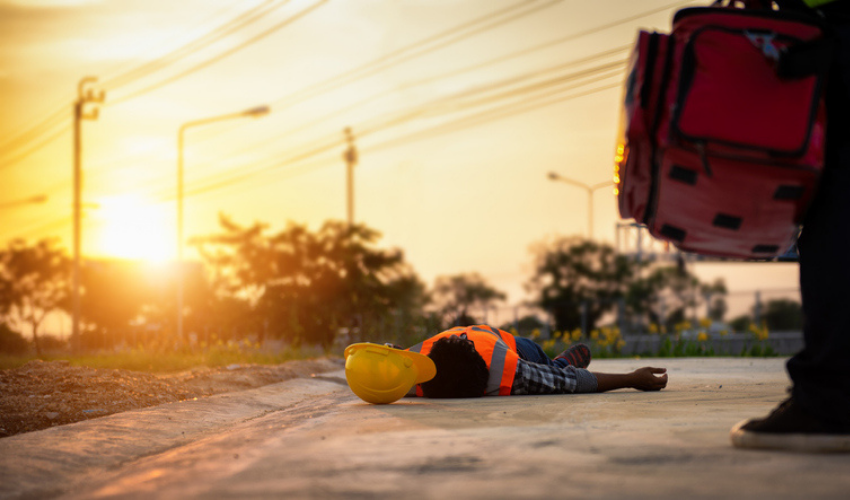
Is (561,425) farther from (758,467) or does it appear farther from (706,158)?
(706,158)

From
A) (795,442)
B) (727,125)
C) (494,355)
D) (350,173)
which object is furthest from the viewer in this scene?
(350,173)

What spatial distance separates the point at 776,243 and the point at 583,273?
48.8 metres

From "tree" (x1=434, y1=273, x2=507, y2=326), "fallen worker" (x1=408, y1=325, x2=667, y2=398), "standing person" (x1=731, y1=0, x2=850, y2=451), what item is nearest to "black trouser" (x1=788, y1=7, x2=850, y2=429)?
"standing person" (x1=731, y1=0, x2=850, y2=451)

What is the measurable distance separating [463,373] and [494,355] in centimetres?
28

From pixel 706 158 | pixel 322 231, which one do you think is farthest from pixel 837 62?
pixel 322 231

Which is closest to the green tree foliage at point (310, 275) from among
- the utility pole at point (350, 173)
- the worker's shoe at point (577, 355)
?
the utility pole at point (350, 173)

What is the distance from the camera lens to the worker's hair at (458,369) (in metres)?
5.30

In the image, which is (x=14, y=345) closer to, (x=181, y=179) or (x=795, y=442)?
(x=181, y=179)

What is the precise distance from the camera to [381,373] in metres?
4.95

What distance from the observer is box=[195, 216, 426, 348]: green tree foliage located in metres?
32.9

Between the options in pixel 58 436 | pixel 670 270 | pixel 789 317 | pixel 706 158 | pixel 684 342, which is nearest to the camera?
pixel 706 158

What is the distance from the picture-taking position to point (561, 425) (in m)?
3.36

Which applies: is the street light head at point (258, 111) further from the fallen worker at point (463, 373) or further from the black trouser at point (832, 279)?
the black trouser at point (832, 279)

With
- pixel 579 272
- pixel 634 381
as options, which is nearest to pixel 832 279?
pixel 634 381
